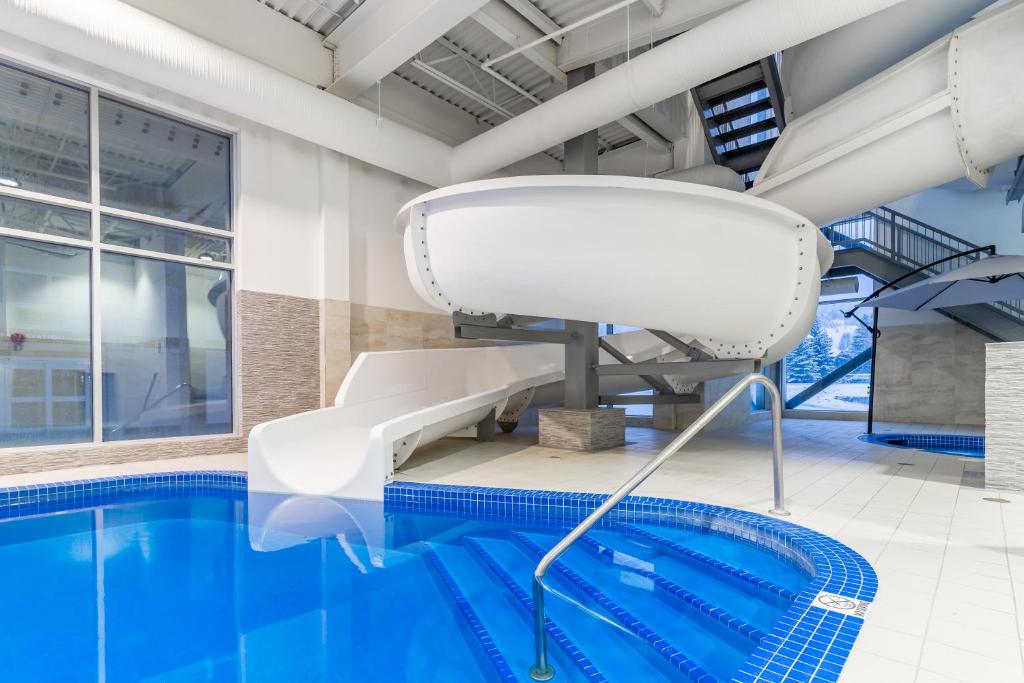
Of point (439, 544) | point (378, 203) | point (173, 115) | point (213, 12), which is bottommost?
point (439, 544)

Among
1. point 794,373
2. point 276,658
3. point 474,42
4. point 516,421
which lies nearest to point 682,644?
point 276,658

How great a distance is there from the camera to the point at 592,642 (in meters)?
1.90

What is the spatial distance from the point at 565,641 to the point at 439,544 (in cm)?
131

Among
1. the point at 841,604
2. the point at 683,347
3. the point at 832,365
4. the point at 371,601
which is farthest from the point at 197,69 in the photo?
the point at 832,365

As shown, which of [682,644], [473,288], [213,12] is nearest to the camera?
[682,644]

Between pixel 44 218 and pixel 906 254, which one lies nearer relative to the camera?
pixel 44 218

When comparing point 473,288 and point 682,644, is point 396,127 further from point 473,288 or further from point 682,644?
point 682,644

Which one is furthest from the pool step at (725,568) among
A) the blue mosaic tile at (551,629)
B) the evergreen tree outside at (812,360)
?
the evergreen tree outside at (812,360)

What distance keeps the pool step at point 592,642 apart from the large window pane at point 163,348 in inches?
171

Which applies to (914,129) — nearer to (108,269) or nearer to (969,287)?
(969,287)

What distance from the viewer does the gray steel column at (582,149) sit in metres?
6.00

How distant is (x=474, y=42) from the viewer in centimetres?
615

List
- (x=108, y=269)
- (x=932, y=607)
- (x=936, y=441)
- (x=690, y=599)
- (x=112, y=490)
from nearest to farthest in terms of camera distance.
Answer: (x=932, y=607) < (x=690, y=599) < (x=112, y=490) < (x=108, y=269) < (x=936, y=441)

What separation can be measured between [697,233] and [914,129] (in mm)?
1828
